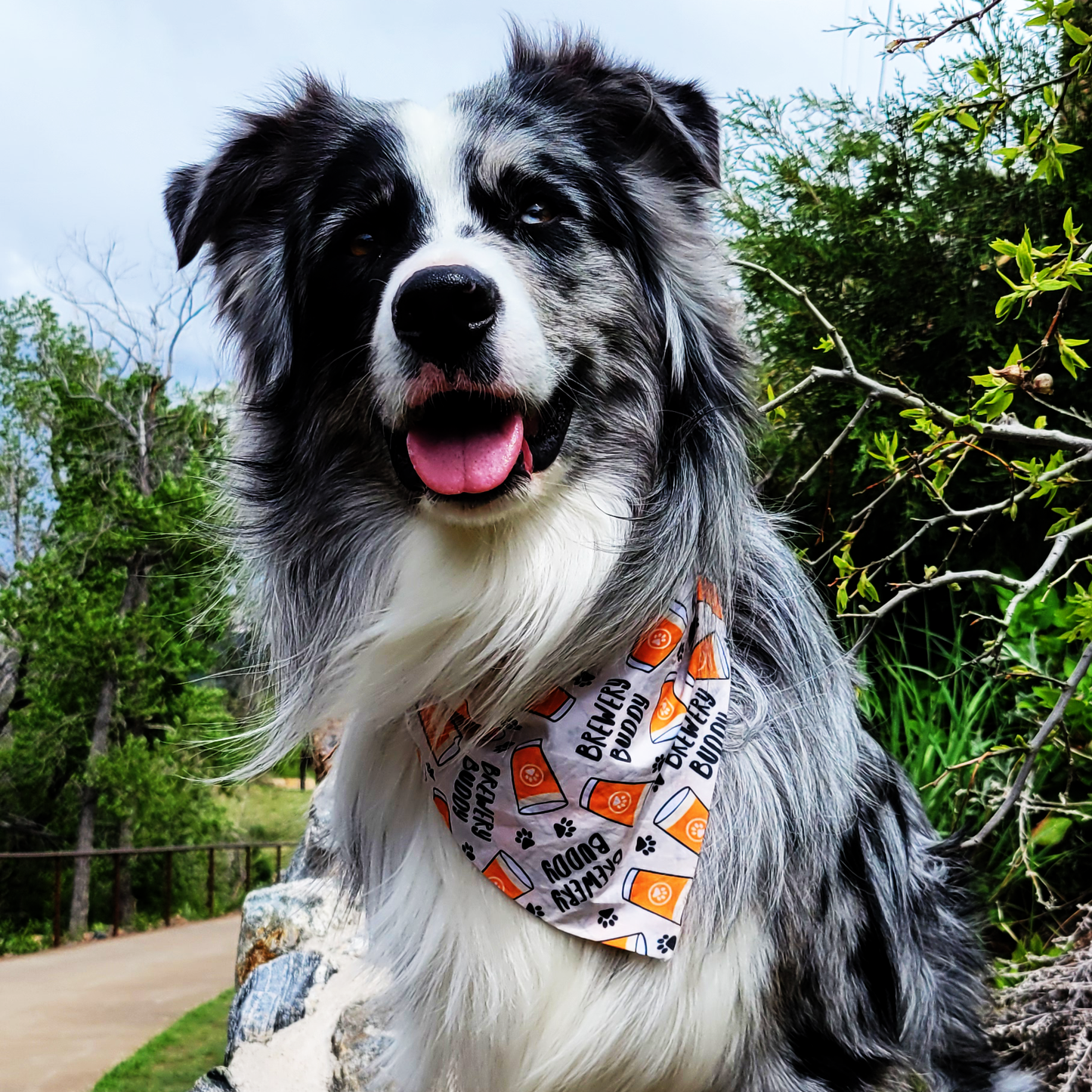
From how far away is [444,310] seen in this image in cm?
165

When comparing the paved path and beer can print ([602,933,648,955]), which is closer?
beer can print ([602,933,648,955])

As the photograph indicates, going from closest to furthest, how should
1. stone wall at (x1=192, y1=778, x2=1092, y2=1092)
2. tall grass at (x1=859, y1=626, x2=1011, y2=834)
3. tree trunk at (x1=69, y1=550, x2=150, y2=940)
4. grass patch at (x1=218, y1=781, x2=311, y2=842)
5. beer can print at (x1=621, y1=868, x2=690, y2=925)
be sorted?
beer can print at (x1=621, y1=868, x2=690, y2=925)
stone wall at (x1=192, y1=778, x2=1092, y2=1092)
tall grass at (x1=859, y1=626, x2=1011, y2=834)
tree trunk at (x1=69, y1=550, x2=150, y2=940)
grass patch at (x1=218, y1=781, x2=311, y2=842)

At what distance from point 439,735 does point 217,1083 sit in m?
1.81

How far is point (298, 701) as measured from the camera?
206 cm

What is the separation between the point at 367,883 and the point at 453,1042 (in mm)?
383

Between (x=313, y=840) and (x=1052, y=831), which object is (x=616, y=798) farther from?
(x=313, y=840)

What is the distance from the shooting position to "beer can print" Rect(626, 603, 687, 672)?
6.25 ft

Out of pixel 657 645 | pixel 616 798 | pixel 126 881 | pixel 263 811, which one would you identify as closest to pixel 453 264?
pixel 657 645

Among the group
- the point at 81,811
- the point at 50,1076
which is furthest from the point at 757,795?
the point at 81,811

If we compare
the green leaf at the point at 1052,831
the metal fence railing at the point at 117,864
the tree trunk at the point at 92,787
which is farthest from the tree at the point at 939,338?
the tree trunk at the point at 92,787

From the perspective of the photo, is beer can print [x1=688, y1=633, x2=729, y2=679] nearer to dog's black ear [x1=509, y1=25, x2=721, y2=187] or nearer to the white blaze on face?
the white blaze on face

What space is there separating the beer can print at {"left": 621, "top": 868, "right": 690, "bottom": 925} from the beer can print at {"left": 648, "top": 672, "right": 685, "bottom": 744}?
0.81 ft

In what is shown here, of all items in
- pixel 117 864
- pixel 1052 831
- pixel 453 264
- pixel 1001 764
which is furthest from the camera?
pixel 117 864

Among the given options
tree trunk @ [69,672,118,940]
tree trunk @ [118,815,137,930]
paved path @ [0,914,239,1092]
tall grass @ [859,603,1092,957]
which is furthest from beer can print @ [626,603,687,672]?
tree trunk @ [69,672,118,940]
